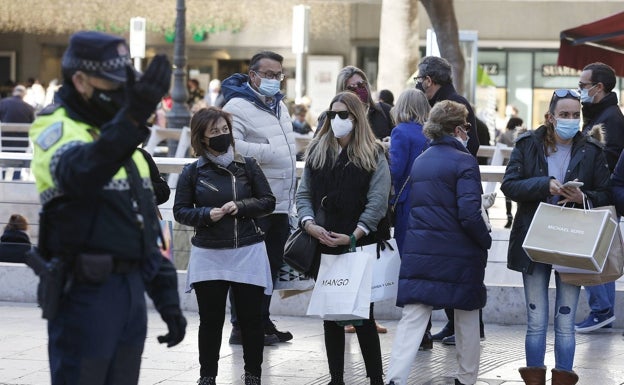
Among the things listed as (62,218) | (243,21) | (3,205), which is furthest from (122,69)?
(243,21)

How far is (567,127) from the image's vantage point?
7254 mm

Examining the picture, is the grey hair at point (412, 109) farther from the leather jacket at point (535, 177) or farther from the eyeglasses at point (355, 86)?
the leather jacket at point (535, 177)

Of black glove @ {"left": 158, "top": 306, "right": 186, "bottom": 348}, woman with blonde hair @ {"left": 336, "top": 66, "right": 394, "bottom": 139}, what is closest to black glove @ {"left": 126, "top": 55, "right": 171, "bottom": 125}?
black glove @ {"left": 158, "top": 306, "right": 186, "bottom": 348}

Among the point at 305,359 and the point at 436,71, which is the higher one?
the point at 436,71

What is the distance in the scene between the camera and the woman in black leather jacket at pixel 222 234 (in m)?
7.35

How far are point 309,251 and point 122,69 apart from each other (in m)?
3.24

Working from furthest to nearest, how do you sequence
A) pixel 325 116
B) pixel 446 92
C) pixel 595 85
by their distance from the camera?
pixel 595 85 → pixel 446 92 → pixel 325 116

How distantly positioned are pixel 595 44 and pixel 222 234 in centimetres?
752

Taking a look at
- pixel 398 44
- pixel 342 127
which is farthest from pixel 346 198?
pixel 398 44

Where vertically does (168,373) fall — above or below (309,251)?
below

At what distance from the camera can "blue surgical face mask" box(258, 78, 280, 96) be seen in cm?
854

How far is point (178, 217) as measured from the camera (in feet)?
24.3

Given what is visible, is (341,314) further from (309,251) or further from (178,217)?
(178,217)

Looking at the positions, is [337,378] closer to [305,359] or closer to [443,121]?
[305,359]
